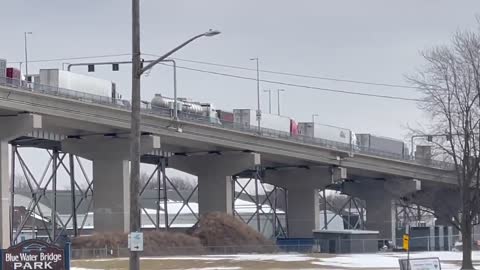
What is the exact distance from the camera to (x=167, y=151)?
97.2 meters

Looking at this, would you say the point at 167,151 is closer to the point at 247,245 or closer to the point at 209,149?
the point at 209,149

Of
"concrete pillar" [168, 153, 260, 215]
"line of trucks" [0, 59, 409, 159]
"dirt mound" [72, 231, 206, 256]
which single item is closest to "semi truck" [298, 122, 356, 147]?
"line of trucks" [0, 59, 409, 159]

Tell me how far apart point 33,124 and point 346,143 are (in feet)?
147

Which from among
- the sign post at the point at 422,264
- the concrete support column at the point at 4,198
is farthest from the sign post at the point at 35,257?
the concrete support column at the point at 4,198

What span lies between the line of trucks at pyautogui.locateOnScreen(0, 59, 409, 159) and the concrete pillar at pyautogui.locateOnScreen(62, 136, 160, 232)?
14.5 feet

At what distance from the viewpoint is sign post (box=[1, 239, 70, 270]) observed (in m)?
30.6

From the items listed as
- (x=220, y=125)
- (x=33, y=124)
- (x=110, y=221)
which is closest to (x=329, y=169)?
(x=220, y=125)

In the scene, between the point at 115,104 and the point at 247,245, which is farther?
the point at 247,245

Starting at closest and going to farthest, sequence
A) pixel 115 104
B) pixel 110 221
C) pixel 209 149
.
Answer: pixel 115 104, pixel 110 221, pixel 209 149

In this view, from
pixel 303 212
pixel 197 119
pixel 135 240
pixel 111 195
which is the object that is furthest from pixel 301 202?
pixel 135 240

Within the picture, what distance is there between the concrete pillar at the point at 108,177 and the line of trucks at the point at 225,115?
4409mm

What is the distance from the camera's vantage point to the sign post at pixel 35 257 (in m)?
30.6

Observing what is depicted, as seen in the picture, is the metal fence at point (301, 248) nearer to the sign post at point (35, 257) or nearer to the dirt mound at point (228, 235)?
the dirt mound at point (228, 235)

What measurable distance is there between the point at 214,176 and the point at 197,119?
1238 cm
